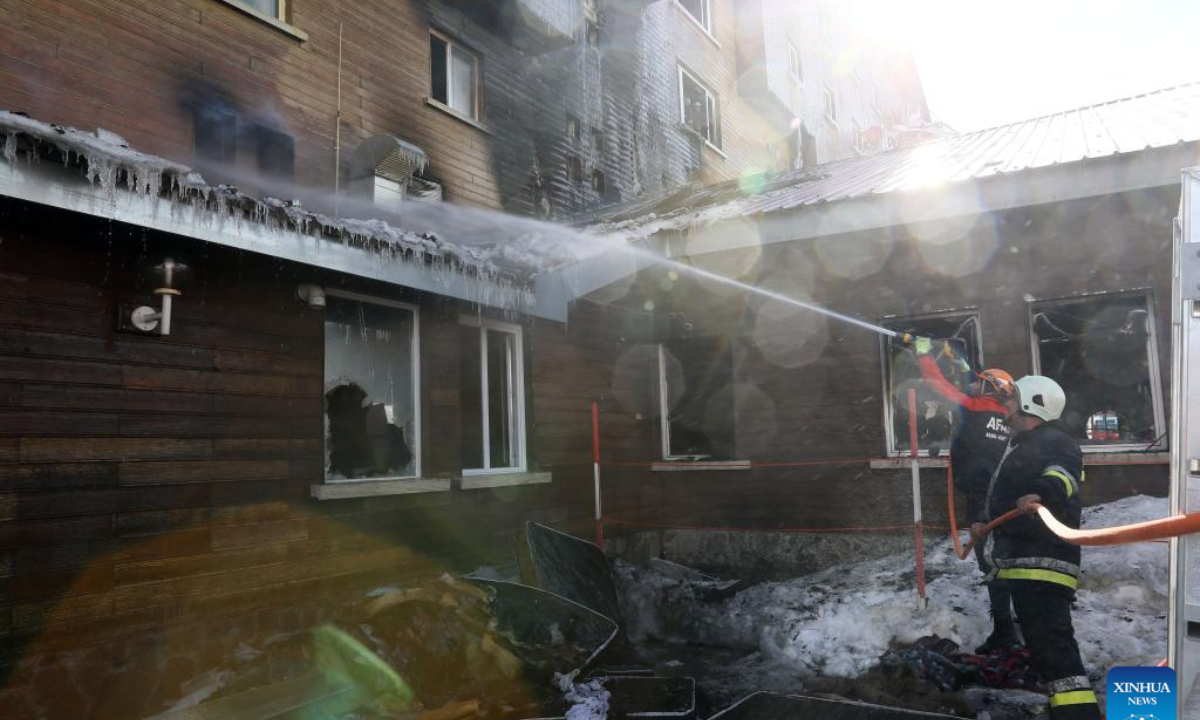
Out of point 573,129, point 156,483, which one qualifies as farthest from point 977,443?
point 573,129

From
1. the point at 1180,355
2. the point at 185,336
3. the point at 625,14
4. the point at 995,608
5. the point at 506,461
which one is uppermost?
the point at 625,14

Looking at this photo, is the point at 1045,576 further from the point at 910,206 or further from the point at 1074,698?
the point at 910,206

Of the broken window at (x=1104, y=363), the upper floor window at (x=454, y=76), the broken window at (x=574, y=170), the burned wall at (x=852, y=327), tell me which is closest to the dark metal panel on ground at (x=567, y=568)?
the burned wall at (x=852, y=327)

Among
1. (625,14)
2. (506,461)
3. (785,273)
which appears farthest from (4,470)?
(625,14)

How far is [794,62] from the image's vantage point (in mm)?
18500

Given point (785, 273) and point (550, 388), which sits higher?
point (785, 273)

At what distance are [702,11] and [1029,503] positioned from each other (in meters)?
13.8

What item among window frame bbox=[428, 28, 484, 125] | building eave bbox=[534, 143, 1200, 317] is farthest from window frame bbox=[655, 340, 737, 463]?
window frame bbox=[428, 28, 484, 125]

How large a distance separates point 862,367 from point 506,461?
13.2 feet

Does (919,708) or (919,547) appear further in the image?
(919,547)

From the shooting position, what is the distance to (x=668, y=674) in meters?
5.74

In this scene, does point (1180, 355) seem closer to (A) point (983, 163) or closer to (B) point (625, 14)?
(A) point (983, 163)

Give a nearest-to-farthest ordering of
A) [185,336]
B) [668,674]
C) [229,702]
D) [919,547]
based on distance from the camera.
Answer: [229,702], [185,336], [668,674], [919,547]

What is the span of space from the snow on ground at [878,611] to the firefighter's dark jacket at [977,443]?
2.97 feet
